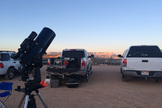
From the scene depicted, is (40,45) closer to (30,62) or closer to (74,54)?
(30,62)

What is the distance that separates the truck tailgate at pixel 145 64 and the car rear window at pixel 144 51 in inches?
27.2

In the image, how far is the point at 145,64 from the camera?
22.2 feet

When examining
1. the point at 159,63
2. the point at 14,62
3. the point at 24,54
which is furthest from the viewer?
the point at 14,62

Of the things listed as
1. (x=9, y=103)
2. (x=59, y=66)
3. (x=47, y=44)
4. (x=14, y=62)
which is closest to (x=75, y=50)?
(x=59, y=66)

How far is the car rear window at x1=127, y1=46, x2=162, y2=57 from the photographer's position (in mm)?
7578

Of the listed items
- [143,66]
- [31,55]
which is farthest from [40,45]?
[143,66]

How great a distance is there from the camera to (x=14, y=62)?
9117 mm

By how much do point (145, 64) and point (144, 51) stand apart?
1.43 meters

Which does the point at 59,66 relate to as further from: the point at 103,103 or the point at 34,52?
the point at 34,52

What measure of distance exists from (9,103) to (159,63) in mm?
6709

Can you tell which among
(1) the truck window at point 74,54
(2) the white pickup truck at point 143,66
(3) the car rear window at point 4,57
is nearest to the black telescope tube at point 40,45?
(2) the white pickup truck at point 143,66

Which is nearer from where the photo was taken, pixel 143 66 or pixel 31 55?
pixel 31 55

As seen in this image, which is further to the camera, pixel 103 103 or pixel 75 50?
pixel 75 50

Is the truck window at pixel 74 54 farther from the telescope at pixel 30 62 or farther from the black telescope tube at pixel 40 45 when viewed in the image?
the telescope at pixel 30 62
